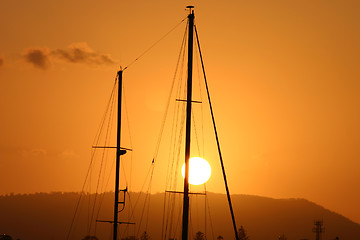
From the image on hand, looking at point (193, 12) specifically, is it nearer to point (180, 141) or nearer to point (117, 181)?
point (180, 141)

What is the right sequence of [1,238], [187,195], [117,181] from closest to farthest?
[187,195] < [117,181] < [1,238]

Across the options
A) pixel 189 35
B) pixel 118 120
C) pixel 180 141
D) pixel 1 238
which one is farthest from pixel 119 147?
pixel 1 238

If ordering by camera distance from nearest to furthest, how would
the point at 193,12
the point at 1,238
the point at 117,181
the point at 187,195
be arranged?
the point at 187,195 < the point at 193,12 < the point at 117,181 < the point at 1,238

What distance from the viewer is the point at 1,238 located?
173 metres

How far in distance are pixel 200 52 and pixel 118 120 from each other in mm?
14701

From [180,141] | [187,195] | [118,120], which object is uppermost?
[118,120]

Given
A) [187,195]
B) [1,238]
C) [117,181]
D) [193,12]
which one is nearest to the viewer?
[187,195]

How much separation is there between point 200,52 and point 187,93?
4.06m

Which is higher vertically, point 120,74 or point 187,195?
point 120,74

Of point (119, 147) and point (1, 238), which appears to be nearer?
point (119, 147)

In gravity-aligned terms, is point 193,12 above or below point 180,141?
above

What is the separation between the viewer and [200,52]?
170 feet

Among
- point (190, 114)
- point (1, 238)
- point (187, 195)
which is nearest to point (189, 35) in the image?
point (190, 114)

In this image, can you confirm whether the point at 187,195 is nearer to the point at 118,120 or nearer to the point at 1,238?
the point at 118,120
